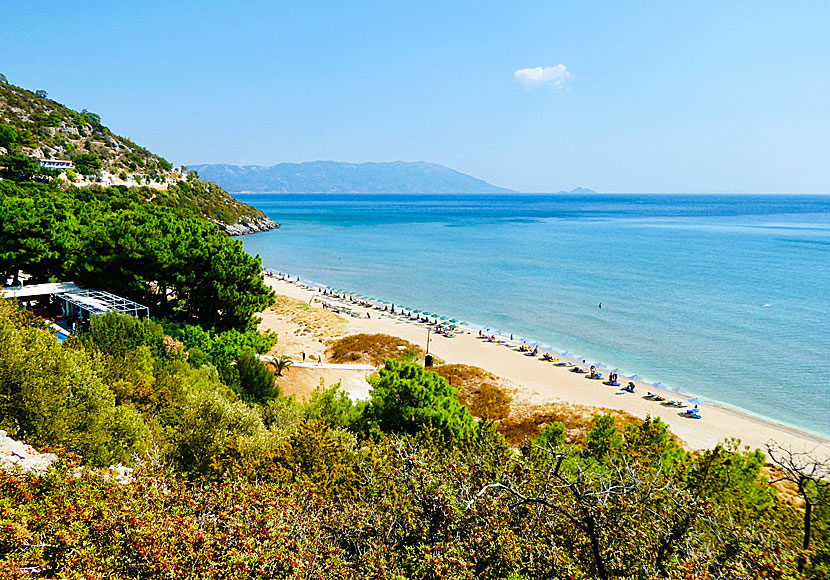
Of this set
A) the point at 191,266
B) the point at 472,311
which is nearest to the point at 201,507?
the point at 191,266

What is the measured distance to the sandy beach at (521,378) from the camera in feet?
71.7

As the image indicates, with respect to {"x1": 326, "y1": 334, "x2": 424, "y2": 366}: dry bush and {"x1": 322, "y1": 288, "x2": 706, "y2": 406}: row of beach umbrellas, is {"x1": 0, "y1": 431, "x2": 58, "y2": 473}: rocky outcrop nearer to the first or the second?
{"x1": 326, "y1": 334, "x2": 424, "y2": 366}: dry bush

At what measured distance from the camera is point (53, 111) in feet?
311

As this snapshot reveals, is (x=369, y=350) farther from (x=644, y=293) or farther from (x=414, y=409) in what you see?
(x=644, y=293)

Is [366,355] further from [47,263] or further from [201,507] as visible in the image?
[201,507]

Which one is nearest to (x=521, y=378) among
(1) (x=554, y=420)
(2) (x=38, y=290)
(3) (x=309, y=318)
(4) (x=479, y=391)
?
(4) (x=479, y=391)

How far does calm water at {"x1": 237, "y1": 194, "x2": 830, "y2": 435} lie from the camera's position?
29516 mm

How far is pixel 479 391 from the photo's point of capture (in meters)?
23.8

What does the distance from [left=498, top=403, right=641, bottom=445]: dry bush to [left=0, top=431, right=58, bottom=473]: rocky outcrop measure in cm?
1391

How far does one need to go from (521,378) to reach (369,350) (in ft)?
29.6

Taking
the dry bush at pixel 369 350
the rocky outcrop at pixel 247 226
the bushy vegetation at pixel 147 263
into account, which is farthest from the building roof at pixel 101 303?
the rocky outcrop at pixel 247 226

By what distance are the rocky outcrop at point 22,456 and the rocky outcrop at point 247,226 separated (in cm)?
8826

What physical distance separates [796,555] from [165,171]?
11621cm

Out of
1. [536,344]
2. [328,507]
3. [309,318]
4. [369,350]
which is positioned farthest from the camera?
[309,318]
